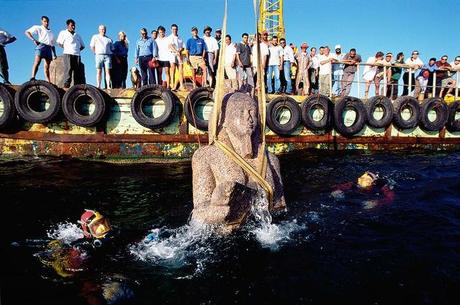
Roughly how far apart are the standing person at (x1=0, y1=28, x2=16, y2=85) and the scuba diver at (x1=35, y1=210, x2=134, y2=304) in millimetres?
7930

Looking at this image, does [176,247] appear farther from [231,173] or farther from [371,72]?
[371,72]

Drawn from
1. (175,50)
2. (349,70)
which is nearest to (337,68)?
(349,70)

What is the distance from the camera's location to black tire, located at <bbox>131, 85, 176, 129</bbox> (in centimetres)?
1038

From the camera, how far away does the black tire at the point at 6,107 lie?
9680mm

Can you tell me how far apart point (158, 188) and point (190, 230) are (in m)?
3.30

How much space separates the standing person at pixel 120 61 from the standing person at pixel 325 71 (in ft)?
24.4

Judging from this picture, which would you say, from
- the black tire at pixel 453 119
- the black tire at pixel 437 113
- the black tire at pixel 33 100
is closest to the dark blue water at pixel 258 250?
the black tire at pixel 33 100

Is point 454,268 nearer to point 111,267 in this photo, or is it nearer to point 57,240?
point 111,267

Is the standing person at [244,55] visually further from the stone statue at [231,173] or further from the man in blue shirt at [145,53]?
the stone statue at [231,173]

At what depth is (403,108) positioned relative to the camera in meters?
13.4

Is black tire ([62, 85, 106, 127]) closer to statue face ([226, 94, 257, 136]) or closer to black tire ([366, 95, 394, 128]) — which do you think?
statue face ([226, 94, 257, 136])

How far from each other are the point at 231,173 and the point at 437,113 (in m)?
13.2

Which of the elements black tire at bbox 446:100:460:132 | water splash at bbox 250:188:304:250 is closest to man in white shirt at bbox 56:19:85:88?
water splash at bbox 250:188:304:250

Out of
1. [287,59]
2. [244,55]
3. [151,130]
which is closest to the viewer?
[151,130]
